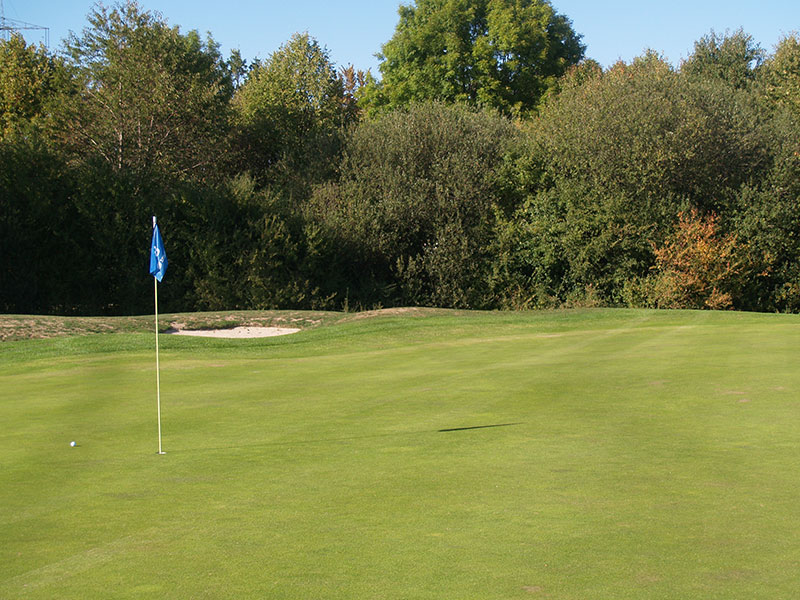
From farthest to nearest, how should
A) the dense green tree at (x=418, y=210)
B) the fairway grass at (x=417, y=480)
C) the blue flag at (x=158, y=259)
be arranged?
the dense green tree at (x=418, y=210), the blue flag at (x=158, y=259), the fairway grass at (x=417, y=480)

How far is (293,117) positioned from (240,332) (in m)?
22.1

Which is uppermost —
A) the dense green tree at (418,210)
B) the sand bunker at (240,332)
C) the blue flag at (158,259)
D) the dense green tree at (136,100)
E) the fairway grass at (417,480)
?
the dense green tree at (136,100)

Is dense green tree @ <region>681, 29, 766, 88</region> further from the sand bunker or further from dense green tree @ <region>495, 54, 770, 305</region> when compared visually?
the sand bunker

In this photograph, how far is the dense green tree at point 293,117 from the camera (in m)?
41.4

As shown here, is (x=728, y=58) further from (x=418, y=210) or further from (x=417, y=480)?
(x=417, y=480)

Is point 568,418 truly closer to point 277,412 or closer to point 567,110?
point 277,412

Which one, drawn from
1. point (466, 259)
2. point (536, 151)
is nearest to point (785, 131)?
point (536, 151)

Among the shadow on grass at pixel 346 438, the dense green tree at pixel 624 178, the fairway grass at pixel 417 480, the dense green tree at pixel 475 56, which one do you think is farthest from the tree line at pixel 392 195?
the shadow on grass at pixel 346 438

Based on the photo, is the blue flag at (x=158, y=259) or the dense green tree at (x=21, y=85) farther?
the dense green tree at (x=21, y=85)

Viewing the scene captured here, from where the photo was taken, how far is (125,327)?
26.1m

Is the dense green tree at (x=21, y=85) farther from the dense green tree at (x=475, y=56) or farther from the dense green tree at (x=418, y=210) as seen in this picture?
the dense green tree at (x=475, y=56)

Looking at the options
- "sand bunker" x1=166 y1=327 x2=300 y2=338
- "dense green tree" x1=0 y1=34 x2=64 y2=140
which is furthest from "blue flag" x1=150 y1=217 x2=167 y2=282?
"dense green tree" x1=0 y1=34 x2=64 y2=140

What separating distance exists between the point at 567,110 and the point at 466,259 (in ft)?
26.1

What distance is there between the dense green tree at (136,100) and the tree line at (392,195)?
0.10m
